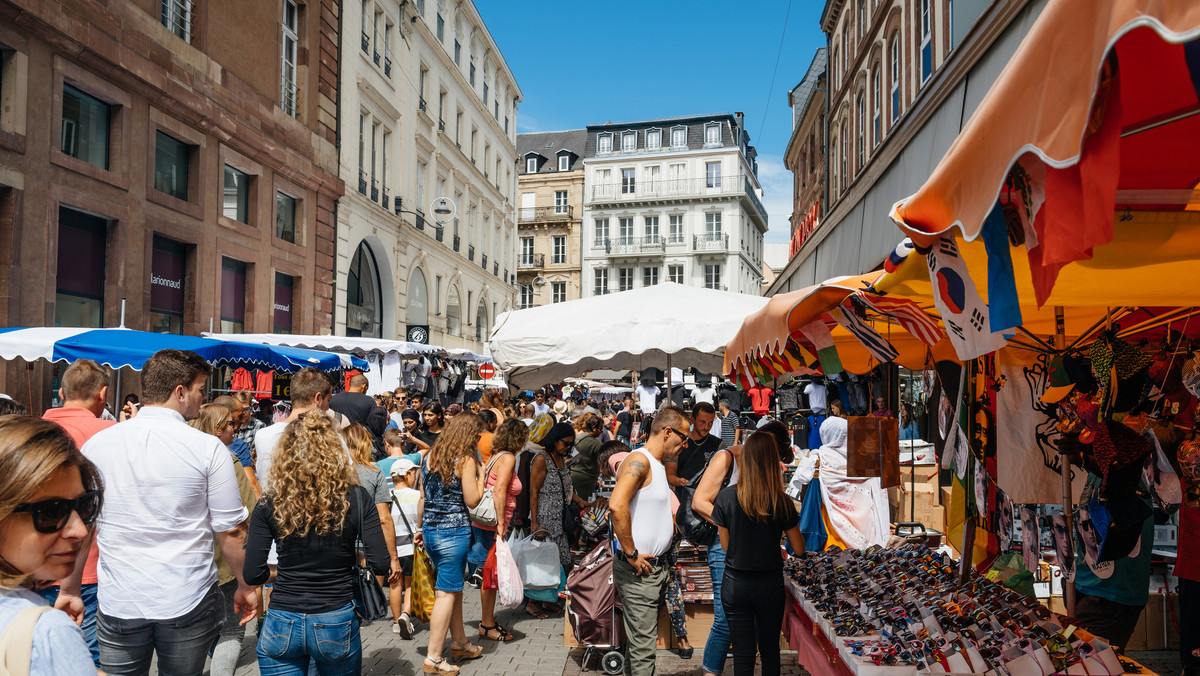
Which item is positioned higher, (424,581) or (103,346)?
(103,346)

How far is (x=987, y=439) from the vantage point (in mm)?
4461

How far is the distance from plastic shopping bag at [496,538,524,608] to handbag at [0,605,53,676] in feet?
15.2

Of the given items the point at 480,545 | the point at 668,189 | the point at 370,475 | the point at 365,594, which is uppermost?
the point at 668,189

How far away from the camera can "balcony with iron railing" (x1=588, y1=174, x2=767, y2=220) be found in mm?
57188

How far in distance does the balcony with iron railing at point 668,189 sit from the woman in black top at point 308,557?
180 ft

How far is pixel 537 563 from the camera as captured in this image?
22.6ft

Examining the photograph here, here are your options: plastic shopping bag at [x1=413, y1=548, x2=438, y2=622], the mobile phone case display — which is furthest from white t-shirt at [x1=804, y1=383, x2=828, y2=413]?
plastic shopping bag at [x1=413, y1=548, x2=438, y2=622]

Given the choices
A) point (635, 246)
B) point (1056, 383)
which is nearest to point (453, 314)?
point (635, 246)

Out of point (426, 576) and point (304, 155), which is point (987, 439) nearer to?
point (426, 576)

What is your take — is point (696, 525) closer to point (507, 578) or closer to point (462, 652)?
point (507, 578)

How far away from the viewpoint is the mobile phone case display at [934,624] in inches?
132

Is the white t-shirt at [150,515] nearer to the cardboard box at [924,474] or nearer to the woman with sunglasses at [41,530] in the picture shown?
the woman with sunglasses at [41,530]

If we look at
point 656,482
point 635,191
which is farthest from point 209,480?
point 635,191

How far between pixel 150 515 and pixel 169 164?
1400cm
